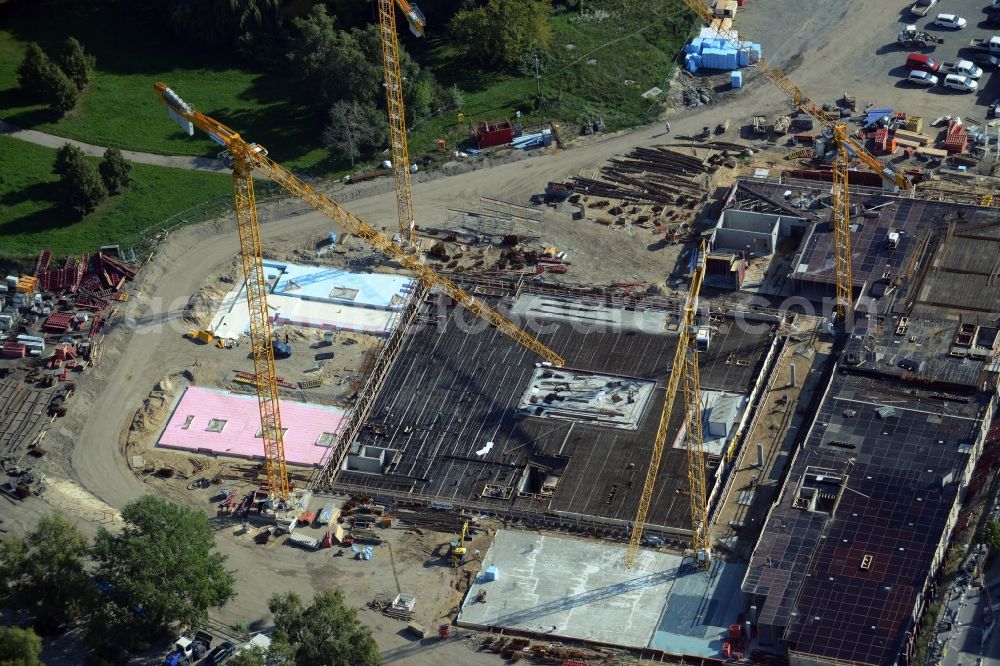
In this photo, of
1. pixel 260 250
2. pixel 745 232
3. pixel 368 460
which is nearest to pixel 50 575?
pixel 368 460

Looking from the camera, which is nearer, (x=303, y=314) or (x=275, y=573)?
(x=275, y=573)

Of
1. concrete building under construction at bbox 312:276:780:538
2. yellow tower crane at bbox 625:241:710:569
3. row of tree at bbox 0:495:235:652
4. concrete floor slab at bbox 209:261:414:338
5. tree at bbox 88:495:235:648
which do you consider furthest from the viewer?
concrete floor slab at bbox 209:261:414:338

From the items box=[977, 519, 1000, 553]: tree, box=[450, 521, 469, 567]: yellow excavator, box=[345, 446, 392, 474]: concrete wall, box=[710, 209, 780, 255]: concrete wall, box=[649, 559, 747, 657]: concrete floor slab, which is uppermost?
box=[710, 209, 780, 255]: concrete wall

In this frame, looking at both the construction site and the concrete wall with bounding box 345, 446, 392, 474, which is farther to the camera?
the concrete wall with bounding box 345, 446, 392, 474

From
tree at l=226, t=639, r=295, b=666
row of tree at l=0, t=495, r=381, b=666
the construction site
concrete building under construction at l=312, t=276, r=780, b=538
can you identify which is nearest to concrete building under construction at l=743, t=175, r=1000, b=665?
the construction site

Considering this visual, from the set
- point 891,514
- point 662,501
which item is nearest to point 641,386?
point 662,501

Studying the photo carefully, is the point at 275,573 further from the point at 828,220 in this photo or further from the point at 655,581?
the point at 828,220

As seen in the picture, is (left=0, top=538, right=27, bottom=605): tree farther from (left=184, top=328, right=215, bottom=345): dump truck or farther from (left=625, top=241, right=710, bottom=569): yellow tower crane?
(left=625, top=241, right=710, bottom=569): yellow tower crane
